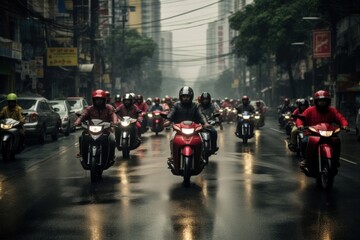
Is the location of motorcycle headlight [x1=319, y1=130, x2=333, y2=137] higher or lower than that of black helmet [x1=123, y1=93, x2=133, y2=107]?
lower

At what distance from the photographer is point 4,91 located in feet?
119

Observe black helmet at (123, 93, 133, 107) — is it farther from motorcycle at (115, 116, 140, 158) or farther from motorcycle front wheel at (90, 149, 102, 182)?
motorcycle front wheel at (90, 149, 102, 182)

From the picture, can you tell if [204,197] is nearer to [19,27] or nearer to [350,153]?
[350,153]

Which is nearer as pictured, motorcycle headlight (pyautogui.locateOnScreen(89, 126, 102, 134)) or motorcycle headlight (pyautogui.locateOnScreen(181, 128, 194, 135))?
motorcycle headlight (pyautogui.locateOnScreen(181, 128, 194, 135))

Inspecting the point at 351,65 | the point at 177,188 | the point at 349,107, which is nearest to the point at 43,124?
the point at 177,188

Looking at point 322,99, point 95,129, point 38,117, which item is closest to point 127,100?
point 38,117

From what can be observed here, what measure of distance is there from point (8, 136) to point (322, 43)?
93.6 ft

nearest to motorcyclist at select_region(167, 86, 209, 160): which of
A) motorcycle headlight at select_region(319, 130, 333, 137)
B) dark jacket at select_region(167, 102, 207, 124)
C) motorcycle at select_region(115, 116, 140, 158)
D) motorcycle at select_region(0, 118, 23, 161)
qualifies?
dark jacket at select_region(167, 102, 207, 124)

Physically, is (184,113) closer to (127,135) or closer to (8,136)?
(127,135)

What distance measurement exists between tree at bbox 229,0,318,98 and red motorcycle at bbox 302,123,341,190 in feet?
112

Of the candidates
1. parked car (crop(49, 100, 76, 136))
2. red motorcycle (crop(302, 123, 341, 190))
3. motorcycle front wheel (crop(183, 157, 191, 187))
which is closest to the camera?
red motorcycle (crop(302, 123, 341, 190))

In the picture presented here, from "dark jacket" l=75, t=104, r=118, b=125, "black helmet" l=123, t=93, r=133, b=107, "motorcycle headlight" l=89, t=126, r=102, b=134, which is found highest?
"black helmet" l=123, t=93, r=133, b=107

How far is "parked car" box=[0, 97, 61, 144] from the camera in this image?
21.0 metres

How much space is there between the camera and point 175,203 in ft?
29.0
